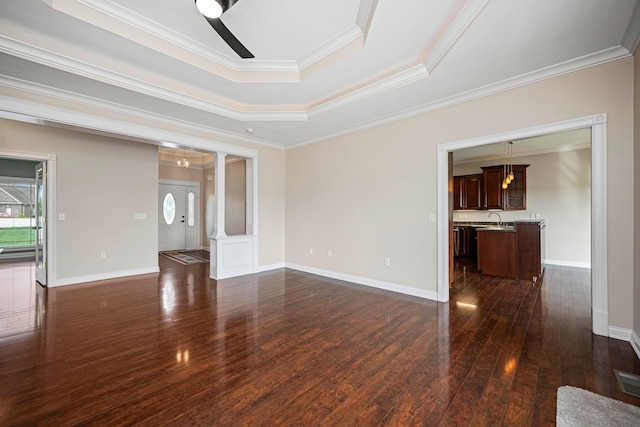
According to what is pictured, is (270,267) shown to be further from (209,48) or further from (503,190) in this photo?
(503,190)

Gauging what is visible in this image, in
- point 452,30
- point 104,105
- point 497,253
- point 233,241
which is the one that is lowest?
point 497,253

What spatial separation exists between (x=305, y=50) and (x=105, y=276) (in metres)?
5.37

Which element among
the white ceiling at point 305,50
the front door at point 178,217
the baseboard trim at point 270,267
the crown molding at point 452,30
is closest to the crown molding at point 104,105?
the white ceiling at point 305,50

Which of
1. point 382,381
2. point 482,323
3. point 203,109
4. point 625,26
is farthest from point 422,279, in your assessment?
point 203,109

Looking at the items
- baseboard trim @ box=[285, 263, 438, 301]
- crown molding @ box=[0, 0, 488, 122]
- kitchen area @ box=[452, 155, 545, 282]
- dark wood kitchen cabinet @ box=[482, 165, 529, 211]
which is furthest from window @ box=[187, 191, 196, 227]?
dark wood kitchen cabinet @ box=[482, 165, 529, 211]

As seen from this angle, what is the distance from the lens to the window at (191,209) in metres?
8.87

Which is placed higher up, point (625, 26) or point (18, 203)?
point (625, 26)

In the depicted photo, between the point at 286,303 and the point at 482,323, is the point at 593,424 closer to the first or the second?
the point at 482,323

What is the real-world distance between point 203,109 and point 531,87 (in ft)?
14.1

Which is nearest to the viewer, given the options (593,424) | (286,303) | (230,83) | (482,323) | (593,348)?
(593,424)

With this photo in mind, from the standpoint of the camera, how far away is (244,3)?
8.07ft

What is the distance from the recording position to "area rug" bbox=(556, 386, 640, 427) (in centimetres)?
165

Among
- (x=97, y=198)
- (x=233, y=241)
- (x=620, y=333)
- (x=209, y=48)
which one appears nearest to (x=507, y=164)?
(x=620, y=333)

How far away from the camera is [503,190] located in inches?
277
